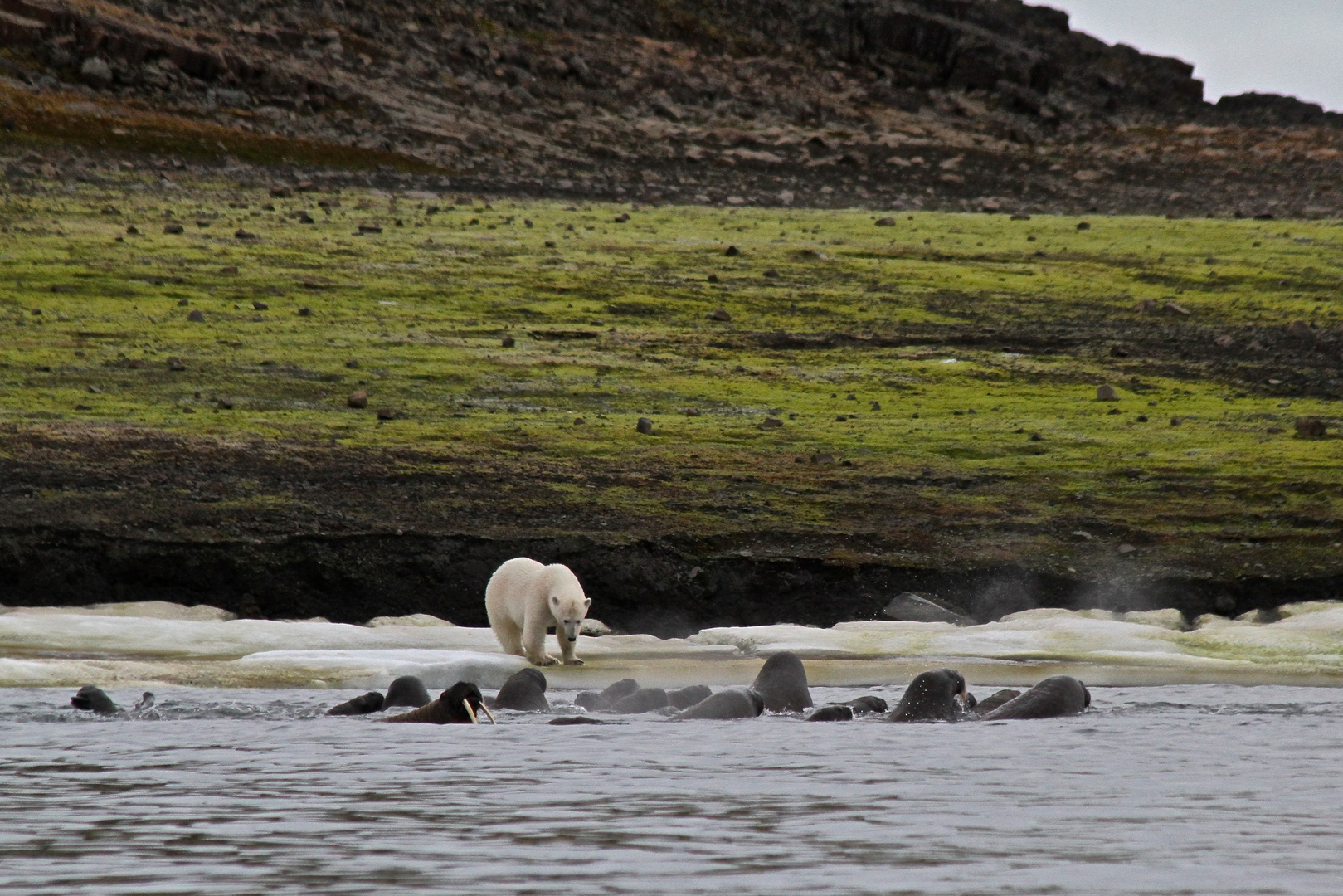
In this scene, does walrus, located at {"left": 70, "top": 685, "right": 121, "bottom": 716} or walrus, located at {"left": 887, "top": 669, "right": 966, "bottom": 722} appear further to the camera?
walrus, located at {"left": 887, "top": 669, "right": 966, "bottom": 722}

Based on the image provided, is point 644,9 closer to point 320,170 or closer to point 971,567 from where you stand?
point 320,170

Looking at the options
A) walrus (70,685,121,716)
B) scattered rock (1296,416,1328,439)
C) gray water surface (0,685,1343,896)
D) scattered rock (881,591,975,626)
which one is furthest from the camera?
scattered rock (1296,416,1328,439)

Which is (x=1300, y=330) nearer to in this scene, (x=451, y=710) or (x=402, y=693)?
(x=402, y=693)

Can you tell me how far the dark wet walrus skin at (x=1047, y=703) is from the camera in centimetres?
1675

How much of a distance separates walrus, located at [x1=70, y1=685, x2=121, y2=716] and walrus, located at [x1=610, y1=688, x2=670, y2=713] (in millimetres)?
5052

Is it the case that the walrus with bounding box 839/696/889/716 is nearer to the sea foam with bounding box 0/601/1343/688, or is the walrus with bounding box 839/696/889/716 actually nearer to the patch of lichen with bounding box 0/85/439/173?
the sea foam with bounding box 0/601/1343/688

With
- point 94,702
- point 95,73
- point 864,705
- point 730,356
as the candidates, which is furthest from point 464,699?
point 95,73

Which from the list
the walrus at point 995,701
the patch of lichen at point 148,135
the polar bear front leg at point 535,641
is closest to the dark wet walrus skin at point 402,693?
the polar bear front leg at point 535,641

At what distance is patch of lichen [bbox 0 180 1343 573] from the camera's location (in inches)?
1323

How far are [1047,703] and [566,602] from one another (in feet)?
21.8

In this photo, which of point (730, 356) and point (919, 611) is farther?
point (730, 356)

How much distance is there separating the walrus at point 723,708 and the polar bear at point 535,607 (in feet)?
14.2

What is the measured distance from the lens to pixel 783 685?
1778 centimetres

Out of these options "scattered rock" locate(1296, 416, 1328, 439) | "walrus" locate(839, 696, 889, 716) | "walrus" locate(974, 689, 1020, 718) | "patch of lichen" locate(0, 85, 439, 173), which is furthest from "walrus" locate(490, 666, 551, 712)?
"patch of lichen" locate(0, 85, 439, 173)
